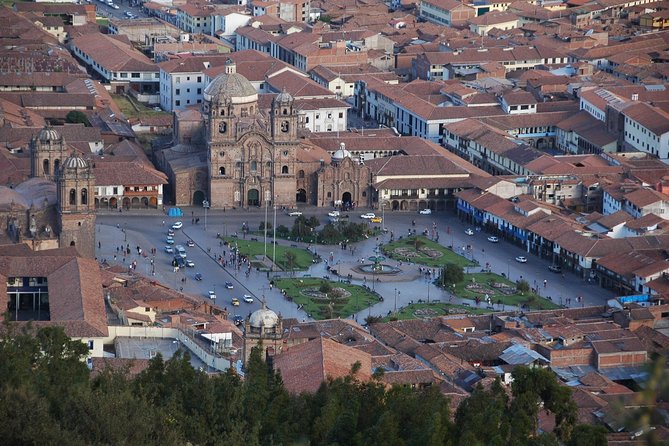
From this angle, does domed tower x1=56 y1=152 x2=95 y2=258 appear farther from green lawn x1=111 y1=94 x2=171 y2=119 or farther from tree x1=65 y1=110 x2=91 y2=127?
green lawn x1=111 y1=94 x2=171 y2=119

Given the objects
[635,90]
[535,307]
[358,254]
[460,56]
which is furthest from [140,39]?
[535,307]

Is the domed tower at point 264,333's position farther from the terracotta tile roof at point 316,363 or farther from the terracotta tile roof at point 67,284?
the terracotta tile roof at point 67,284

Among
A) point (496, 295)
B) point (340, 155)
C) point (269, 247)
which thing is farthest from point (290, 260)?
point (340, 155)

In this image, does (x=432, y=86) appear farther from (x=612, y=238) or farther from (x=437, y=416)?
(x=437, y=416)

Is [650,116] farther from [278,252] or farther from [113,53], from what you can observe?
[113,53]

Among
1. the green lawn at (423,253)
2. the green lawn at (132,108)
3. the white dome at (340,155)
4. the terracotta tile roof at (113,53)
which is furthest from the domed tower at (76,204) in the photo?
the terracotta tile roof at (113,53)

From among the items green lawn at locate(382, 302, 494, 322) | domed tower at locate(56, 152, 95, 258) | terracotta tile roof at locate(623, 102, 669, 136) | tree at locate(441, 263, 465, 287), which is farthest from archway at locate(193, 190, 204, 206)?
terracotta tile roof at locate(623, 102, 669, 136)
